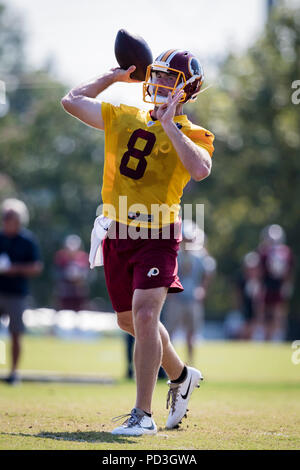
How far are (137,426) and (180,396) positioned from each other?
2.20 feet

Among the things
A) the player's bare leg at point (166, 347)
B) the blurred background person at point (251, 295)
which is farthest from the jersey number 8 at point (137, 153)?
the blurred background person at point (251, 295)

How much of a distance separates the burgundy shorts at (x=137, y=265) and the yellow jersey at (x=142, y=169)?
0.12 meters

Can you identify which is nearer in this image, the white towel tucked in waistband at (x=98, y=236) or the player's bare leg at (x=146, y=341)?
the player's bare leg at (x=146, y=341)

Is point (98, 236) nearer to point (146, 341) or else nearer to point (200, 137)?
point (146, 341)

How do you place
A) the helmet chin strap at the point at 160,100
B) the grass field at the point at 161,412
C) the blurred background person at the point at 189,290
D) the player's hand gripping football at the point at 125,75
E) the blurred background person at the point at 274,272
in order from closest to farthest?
the grass field at the point at 161,412 → the helmet chin strap at the point at 160,100 → the player's hand gripping football at the point at 125,75 → the blurred background person at the point at 189,290 → the blurred background person at the point at 274,272

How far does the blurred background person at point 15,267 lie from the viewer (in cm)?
1073

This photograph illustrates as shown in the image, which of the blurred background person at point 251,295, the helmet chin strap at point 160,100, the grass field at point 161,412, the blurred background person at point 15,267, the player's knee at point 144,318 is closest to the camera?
the grass field at point 161,412

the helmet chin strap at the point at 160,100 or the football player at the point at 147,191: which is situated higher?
the helmet chin strap at the point at 160,100

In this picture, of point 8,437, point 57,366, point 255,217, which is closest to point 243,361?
point 57,366

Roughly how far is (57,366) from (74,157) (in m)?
26.6

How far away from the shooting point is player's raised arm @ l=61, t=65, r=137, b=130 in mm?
5574

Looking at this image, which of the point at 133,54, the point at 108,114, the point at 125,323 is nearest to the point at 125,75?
the point at 133,54

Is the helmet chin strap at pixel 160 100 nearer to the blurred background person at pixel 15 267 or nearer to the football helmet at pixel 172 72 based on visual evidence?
the football helmet at pixel 172 72

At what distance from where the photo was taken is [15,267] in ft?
35.2
